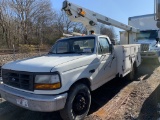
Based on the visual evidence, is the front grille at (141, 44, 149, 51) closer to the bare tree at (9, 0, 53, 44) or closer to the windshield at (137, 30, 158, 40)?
the windshield at (137, 30, 158, 40)

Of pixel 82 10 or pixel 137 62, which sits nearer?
pixel 82 10

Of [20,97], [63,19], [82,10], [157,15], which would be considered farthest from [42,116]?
[63,19]

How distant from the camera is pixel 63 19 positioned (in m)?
51.3

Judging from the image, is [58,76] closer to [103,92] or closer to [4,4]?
[103,92]

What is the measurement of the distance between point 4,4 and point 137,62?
29.5 meters

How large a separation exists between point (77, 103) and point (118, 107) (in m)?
1.30

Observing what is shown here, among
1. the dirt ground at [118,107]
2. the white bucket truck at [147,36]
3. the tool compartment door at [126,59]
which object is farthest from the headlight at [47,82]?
the white bucket truck at [147,36]

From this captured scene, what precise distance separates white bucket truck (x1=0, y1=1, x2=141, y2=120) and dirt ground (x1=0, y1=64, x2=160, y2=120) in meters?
0.57

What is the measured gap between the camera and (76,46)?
514 centimetres

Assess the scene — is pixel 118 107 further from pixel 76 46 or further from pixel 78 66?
pixel 76 46

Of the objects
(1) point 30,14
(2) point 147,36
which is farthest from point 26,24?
(2) point 147,36

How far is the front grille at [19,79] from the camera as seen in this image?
3558mm

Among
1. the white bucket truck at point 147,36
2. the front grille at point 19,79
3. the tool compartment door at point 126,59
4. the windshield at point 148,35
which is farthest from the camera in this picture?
the windshield at point 148,35

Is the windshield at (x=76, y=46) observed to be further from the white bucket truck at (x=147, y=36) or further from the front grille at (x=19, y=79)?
the white bucket truck at (x=147, y=36)
